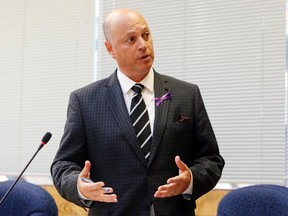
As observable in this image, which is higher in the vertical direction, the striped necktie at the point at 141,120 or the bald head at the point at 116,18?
the bald head at the point at 116,18

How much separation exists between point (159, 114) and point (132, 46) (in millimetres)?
326

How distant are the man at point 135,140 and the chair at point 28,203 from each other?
171 mm

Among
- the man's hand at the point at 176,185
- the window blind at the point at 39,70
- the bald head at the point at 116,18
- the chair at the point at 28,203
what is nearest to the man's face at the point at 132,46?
the bald head at the point at 116,18

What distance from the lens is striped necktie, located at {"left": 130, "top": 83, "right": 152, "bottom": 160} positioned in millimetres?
1850

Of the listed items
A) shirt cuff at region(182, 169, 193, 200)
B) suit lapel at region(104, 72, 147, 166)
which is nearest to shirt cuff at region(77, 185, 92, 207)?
suit lapel at region(104, 72, 147, 166)

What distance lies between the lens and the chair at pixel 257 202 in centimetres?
182

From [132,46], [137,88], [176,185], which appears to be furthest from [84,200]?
[132,46]

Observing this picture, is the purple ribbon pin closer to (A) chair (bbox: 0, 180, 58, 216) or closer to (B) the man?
(B) the man

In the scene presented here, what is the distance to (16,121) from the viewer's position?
12.2ft

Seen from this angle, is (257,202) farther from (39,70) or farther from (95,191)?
(39,70)

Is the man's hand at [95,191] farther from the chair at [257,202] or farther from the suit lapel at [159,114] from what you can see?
the chair at [257,202]

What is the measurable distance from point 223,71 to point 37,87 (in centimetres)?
150

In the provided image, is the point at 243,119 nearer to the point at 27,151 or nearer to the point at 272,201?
the point at 272,201

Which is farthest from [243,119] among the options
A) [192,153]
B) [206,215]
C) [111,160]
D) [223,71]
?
[111,160]
